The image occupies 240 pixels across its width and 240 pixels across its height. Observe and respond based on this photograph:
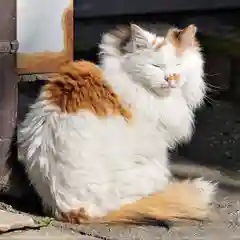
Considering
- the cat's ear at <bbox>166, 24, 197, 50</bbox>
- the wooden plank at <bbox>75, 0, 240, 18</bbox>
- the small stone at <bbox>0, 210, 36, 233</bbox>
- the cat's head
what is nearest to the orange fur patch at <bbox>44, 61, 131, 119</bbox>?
the cat's head

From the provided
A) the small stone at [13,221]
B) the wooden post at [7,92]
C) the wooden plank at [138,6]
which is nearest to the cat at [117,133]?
the small stone at [13,221]

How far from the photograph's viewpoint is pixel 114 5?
12.4 ft

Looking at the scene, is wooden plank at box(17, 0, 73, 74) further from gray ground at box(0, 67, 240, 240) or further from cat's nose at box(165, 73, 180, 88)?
cat's nose at box(165, 73, 180, 88)

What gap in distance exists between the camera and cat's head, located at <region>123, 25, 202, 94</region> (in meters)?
2.39

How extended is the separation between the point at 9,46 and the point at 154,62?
0.70m

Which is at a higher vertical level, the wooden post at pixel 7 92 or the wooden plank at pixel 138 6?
the wooden plank at pixel 138 6

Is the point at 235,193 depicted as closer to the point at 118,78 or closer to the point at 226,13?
the point at 118,78

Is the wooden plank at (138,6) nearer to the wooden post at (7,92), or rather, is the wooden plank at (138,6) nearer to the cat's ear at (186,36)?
the wooden post at (7,92)

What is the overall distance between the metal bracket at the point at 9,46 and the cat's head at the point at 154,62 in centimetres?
56

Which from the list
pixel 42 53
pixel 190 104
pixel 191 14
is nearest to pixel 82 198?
pixel 190 104

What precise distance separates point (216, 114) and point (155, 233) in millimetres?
1629

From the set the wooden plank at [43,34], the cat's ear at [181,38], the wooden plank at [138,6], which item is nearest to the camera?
the cat's ear at [181,38]

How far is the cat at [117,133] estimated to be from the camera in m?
2.33

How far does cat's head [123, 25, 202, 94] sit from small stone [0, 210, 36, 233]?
68cm
